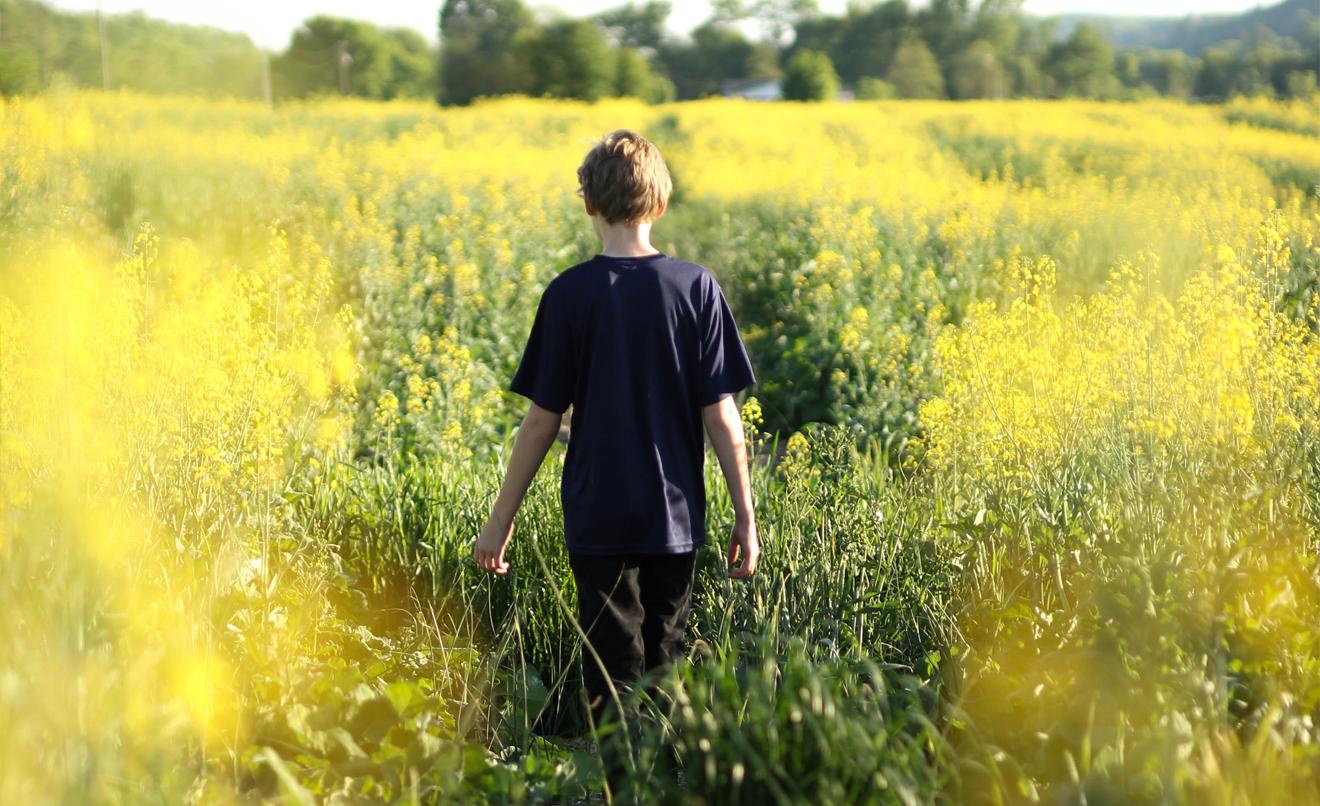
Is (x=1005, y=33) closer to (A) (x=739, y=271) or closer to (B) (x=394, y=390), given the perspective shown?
(A) (x=739, y=271)

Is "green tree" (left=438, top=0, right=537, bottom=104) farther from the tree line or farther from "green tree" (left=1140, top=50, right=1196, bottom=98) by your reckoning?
"green tree" (left=1140, top=50, right=1196, bottom=98)

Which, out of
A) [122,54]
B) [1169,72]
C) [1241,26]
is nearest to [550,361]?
[122,54]

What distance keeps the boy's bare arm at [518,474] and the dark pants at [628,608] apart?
0.59ft

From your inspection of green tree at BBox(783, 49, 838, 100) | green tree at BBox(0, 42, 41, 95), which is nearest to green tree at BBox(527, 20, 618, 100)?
green tree at BBox(783, 49, 838, 100)

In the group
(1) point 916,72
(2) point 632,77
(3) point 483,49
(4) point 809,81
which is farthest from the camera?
(3) point 483,49

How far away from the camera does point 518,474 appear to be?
274 cm

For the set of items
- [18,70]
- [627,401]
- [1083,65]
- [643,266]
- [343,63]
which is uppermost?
[343,63]

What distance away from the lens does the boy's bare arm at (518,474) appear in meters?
2.72

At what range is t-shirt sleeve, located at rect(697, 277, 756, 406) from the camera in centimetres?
267

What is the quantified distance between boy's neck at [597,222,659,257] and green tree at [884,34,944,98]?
35096 millimetres

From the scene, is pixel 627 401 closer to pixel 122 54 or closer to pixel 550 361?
pixel 550 361

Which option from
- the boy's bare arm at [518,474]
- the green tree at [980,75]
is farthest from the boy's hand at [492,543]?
the green tree at [980,75]

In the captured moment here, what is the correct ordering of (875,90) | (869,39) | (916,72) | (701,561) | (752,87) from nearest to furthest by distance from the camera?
(701,561) < (916,72) < (875,90) < (869,39) < (752,87)

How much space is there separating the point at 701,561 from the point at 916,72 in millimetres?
35118
